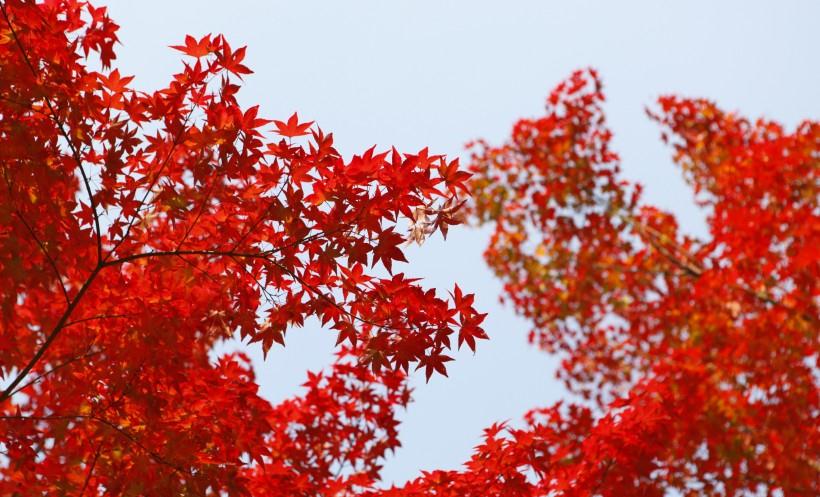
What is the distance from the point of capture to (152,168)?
4.01 m

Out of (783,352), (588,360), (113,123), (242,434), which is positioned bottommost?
(242,434)

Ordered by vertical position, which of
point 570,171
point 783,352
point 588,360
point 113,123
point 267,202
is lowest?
point 267,202

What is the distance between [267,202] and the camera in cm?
388

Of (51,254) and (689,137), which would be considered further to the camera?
(689,137)

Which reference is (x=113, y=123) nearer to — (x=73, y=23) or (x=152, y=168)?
(x=152, y=168)

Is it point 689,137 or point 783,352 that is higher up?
point 689,137

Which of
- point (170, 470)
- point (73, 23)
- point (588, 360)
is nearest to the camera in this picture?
point (170, 470)

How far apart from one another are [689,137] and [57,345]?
507 inches

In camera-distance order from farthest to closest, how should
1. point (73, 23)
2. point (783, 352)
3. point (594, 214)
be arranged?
point (594, 214) → point (783, 352) → point (73, 23)

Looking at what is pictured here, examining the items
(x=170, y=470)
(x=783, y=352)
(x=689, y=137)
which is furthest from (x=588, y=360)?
(x=170, y=470)

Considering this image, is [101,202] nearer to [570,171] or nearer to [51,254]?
[51,254]

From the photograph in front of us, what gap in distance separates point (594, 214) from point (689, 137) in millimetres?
2745

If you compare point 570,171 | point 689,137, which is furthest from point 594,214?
point 689,137

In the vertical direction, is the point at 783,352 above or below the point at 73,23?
above
